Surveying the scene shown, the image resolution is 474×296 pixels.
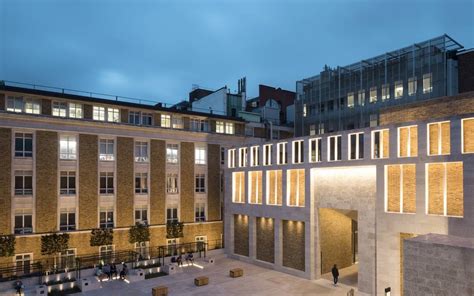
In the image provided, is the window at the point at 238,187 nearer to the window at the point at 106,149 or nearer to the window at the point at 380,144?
the window at the point at 106,149

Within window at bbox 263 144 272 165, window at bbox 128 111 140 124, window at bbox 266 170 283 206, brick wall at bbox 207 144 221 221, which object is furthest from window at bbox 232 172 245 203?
window at bbox 128 111 140 124

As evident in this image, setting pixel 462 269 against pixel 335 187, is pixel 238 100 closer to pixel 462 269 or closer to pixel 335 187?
pixel 335 187

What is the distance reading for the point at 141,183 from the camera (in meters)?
39.5

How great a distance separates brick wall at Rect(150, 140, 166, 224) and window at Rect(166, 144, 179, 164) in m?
0.54

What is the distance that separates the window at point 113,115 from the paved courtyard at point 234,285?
16.1m

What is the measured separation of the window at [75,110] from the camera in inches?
1405

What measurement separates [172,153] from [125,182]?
6191mm

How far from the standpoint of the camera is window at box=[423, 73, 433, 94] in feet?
145

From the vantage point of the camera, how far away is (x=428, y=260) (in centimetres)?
1728

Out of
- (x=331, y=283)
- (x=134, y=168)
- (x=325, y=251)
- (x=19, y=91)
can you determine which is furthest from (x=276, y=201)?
(x=19, y=91)

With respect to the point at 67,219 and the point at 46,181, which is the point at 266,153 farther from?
the point at 46,181

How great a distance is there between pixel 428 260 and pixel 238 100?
39768 millimetres

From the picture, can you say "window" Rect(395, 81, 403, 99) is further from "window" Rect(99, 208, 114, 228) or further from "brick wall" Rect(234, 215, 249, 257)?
"window" Rect(99, 208, 114, 228)

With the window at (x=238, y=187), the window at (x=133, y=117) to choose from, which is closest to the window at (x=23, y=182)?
the window at (x=133, y=117)
